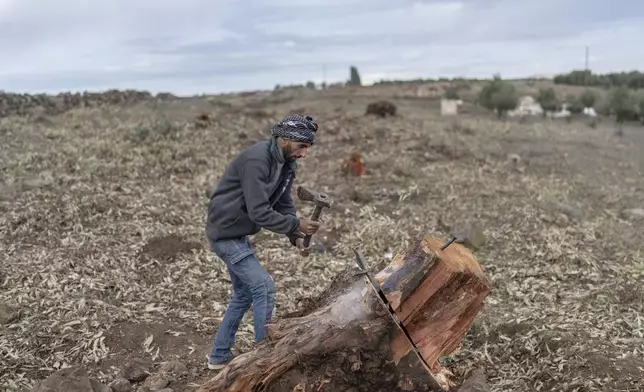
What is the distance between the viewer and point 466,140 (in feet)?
56.5

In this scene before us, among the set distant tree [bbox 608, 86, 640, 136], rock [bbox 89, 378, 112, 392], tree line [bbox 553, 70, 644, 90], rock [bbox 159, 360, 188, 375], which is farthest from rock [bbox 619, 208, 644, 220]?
tree line [bbox 553, 70, 644, 90]

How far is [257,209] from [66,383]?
1667mm

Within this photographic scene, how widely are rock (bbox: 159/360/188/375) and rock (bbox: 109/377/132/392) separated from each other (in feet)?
1.06

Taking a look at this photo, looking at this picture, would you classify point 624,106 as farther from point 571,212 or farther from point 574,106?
point 571,212

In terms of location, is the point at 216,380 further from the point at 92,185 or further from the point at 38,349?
the point at 92,185

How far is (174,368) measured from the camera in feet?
16.3

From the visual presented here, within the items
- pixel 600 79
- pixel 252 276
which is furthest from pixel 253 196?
pixel 600 79

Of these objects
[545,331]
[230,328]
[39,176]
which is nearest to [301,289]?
[230,328]

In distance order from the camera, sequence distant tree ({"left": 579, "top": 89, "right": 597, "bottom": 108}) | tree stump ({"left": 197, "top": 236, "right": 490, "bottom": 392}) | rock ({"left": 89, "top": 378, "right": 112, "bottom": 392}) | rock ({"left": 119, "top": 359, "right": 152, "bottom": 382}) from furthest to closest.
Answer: distant tree ({"left": 579, "top": 89, "right": 597, "bottom": 108}) < rock ({"left": 119, "top": 359, "right": 152, "bottom": 382}) < rock ({"left": 89, "top": 378, "right": 112, "bottom": 392}) < tree stump ({"left": 197, "top": 236, "right": 490, "bottom": 392})

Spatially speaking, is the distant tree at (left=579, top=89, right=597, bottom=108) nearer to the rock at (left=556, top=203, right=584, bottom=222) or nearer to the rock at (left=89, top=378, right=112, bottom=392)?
the rock at (left=556, top=203, right=584, bottom=222)

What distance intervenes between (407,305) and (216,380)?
4.12 ft

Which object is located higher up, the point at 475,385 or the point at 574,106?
the point at 475,385

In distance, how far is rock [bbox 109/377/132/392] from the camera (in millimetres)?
4602

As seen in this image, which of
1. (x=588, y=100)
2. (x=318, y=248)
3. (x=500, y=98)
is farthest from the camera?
(x=588, y=100)
